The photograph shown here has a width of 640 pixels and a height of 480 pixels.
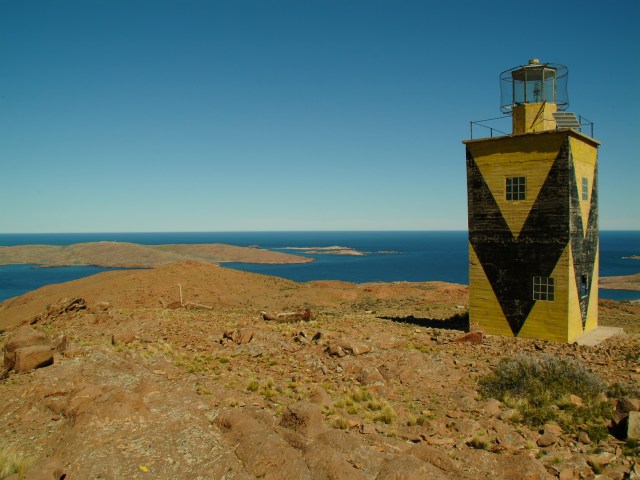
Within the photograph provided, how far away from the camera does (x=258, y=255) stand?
Result: 15388 cm

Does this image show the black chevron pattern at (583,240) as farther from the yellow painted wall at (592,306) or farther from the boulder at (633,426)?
the boulder at (633,426)

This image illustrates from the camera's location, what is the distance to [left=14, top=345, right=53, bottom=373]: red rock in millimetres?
11680

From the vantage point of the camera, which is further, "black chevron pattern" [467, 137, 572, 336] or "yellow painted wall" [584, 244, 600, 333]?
"yellow painted wall" [584, 244, 600, 333]

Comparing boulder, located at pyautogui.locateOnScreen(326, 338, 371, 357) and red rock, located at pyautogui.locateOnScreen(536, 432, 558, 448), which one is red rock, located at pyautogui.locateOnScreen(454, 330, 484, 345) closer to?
boulder, located at pyautogui.locateOnScreen(326, 338, 371, 357)

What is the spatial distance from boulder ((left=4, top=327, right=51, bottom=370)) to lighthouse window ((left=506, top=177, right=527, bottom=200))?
17.0m

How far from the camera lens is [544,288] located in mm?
18156

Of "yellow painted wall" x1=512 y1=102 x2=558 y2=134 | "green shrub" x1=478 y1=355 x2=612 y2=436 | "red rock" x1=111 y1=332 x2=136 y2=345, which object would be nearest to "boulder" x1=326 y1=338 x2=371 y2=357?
"green shrub" x1=478 y1=355 x2=612 y2=436

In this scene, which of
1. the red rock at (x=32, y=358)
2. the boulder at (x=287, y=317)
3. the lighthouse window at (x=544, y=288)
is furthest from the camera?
the boulder at (x=287, y=317)

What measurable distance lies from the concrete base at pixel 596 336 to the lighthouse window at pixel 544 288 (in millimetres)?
2019

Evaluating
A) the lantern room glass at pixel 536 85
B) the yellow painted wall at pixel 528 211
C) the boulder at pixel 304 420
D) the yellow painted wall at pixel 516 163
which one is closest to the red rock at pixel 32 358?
the boulder at pixel 304 420

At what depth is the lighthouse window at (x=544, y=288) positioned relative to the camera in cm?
1797

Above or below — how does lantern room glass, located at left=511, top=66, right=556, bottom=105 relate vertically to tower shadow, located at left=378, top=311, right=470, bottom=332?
above

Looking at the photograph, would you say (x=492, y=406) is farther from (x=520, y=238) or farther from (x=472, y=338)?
(x=520, y=238)

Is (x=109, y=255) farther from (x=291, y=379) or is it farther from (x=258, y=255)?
(x=291, y=379)
